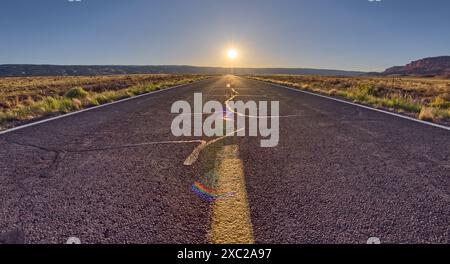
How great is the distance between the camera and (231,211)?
229 cm

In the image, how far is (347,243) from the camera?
1882mm

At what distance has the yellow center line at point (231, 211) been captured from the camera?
1940 millimetres

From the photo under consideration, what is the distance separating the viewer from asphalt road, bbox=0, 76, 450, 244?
201 centimetres

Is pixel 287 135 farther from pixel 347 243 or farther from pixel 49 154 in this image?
pixel 49 154

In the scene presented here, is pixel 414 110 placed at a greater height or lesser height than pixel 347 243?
greater

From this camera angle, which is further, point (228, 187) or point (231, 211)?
point (228, 187)

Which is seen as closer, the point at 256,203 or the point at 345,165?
the point at 256,203

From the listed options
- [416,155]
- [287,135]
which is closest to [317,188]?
[416,155]

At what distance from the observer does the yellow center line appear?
194cm

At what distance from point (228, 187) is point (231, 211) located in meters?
0.52

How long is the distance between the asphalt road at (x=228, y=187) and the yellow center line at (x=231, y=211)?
0.04 ft

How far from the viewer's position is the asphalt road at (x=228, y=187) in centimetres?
201

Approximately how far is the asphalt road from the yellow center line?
1 centimetres
